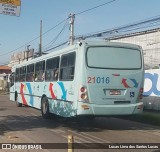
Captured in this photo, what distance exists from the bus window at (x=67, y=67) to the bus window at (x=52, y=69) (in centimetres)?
79

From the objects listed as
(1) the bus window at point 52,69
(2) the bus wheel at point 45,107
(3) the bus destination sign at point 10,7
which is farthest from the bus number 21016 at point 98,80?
(2) the bus wheel at point 45,107

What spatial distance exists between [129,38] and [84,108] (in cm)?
3519

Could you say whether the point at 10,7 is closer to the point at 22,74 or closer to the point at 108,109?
the point at 108,109

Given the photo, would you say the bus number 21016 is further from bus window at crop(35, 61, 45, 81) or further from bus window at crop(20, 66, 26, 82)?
bus window at crop(20, 66, 26, 82)

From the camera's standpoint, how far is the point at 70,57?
1385 centimetres

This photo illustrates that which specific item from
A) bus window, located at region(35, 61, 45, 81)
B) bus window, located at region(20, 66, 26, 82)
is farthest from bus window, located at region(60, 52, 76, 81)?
bus window, located at region(20, 66, 26, 82)

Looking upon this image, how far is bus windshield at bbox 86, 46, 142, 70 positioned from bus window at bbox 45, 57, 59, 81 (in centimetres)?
274

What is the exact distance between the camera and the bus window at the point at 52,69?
614 inches

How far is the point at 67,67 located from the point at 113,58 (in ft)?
5.95

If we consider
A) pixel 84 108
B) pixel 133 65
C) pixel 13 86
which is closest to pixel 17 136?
pixel 84 108

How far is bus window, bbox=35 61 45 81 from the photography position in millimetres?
17984

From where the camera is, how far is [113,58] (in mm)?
13359

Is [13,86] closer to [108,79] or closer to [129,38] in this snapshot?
[108,79]

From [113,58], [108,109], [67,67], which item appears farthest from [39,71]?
[108,109]
